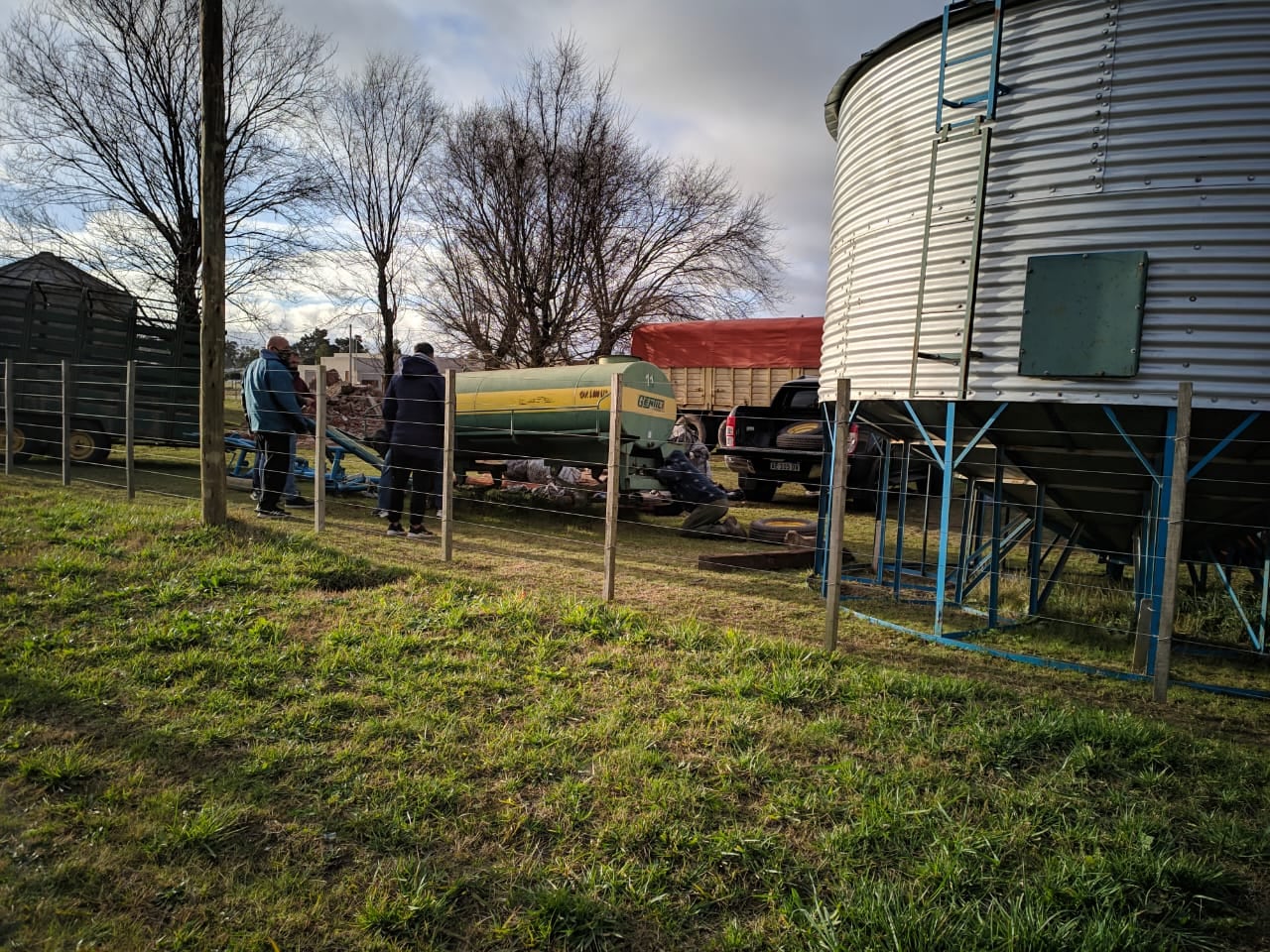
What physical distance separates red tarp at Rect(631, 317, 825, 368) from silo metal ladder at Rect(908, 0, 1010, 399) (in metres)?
13.2

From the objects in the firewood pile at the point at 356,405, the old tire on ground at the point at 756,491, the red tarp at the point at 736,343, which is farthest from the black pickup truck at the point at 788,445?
the firewood pile at the point at 356,405

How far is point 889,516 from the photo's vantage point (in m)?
14.7

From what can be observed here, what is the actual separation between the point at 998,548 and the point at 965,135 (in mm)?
3576

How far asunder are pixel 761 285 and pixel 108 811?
27.3 m

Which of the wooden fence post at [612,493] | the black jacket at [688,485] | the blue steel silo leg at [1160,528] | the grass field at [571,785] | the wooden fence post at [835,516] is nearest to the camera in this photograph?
the grass field at [571,785]

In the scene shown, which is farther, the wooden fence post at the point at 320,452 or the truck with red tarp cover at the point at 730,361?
the truck with red tarp cover at the point at 730,361

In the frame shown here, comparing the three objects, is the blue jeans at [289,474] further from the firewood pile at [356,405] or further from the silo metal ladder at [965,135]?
the firewood pile at [356,405]

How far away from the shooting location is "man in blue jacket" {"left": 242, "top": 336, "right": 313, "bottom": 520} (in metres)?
10.3

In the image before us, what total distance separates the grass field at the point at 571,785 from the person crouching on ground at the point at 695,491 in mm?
5061

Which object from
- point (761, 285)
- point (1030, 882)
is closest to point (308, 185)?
point (761, 285)

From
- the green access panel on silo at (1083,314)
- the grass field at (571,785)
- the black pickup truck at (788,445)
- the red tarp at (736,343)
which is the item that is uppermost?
the red tarp at (736,343)

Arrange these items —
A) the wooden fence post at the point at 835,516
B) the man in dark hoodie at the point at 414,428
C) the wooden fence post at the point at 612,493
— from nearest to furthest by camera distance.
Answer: the wooden fence post at the point at 835,516 → the wooden fence post at the point at 612,493 → the man in dark hoodie at the point at 414,428

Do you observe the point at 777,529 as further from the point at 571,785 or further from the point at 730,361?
the point at 730,361

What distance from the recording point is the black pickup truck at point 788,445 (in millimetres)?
14172
